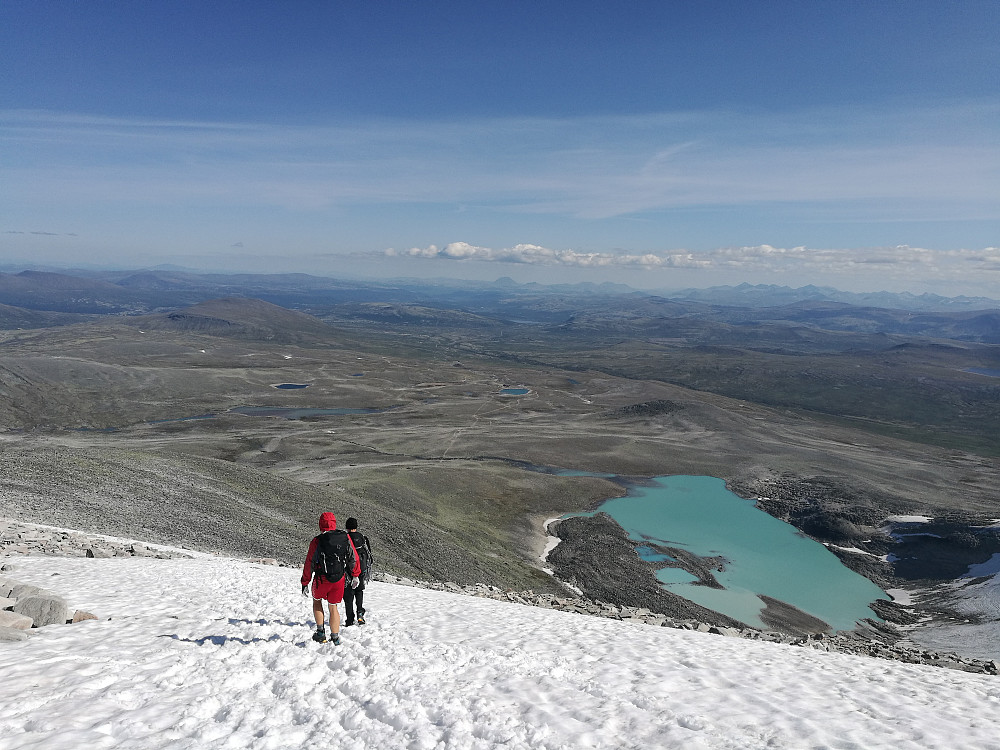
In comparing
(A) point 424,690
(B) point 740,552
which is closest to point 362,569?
(A) point 424,690

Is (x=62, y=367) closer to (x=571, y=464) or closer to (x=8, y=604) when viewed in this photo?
(x=571, y=464)

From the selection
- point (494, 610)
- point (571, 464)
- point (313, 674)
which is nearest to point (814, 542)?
point (571, 464)

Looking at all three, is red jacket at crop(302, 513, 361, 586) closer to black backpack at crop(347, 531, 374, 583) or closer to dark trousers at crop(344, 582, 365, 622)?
black backpack at crop(347, 531, 374, 583)

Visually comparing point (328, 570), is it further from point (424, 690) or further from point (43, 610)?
point (43, 610)

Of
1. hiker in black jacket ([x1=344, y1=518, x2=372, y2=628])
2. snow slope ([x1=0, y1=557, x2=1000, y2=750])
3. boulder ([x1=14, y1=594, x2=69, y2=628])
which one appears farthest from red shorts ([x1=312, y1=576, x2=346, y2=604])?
boulder ([x1=14, y1=594, x2=69, y2=628])

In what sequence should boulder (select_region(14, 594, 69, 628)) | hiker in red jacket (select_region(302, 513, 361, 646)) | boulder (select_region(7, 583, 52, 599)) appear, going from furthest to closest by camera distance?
boulder (select_region(7, 583, 52, 599)), hiker in red jacket (select_region(302, 513, 361, 646)), boulder (select_region(14, 594, 69, 628))

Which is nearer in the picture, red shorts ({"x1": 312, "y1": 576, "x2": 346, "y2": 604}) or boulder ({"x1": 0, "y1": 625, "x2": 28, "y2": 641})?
boulder ({"x1": 0, "y1": 625, "x2": 28, "y2": 641})

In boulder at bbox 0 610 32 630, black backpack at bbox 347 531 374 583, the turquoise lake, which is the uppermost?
black backpack at bbox 347 531 374 583
